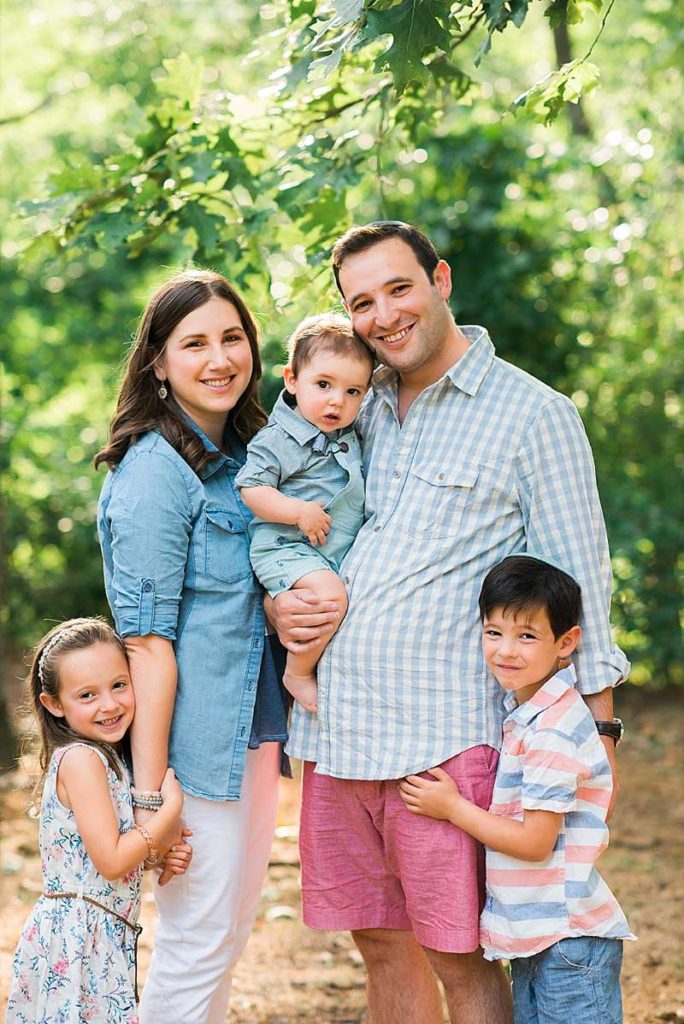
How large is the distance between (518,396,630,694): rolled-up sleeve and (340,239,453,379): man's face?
38 cm

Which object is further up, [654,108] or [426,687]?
[654,108]

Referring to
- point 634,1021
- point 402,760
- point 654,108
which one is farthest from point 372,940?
point 654,108

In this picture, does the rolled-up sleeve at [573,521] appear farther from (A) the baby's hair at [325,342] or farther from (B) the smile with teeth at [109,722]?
(B) the smile with teeth at [109,722]

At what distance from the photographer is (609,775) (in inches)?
111

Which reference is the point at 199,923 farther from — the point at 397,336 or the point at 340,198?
the point at 340,198

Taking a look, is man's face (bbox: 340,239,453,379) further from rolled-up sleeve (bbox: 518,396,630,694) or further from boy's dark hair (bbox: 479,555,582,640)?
boy's dark hair (bbox: 479,555,582,640)

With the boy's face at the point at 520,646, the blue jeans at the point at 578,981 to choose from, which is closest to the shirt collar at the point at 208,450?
the boy's face at the point at 520,646

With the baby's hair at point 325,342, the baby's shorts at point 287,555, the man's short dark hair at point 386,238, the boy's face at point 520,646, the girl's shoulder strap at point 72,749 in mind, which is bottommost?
the girl's shoulder strap at point 72,749

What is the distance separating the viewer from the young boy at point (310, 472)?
121 inches

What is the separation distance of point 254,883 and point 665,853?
3.31m

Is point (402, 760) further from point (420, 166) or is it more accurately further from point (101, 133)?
point (101, 133)

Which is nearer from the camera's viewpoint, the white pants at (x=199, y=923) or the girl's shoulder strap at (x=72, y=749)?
the girl's shoulder strap at (x=72, y=749)

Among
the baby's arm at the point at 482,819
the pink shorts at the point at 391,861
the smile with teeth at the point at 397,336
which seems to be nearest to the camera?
the baby's arm at the point at 482,819

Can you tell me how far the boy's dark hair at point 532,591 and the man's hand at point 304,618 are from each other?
390 millimetres
